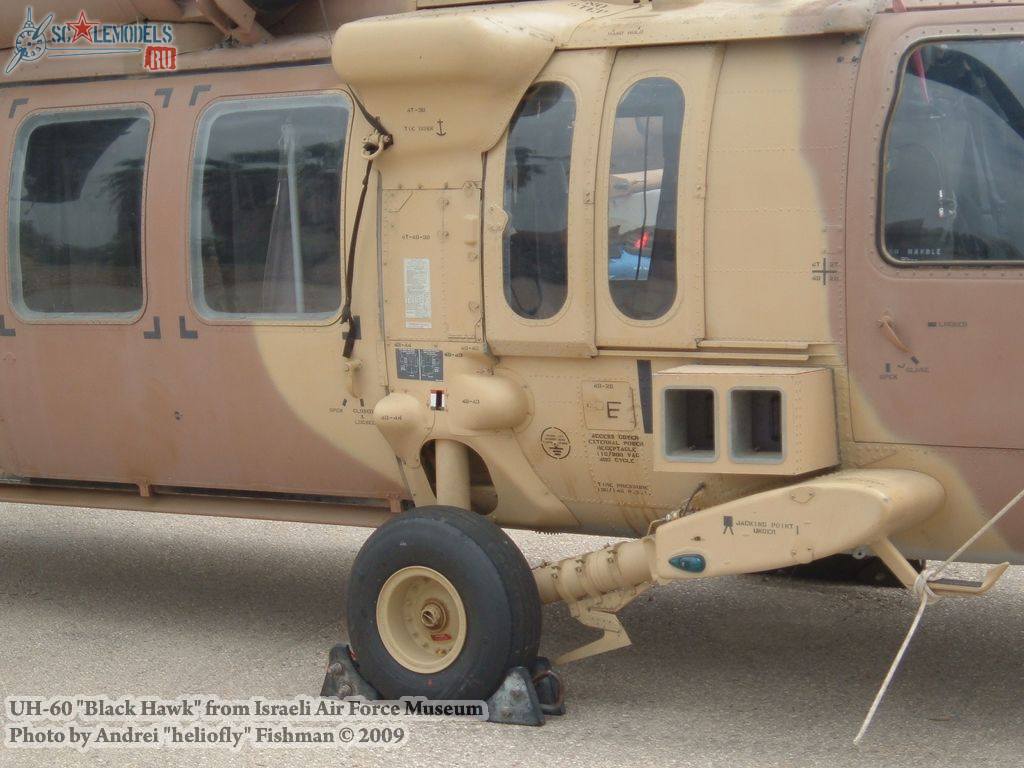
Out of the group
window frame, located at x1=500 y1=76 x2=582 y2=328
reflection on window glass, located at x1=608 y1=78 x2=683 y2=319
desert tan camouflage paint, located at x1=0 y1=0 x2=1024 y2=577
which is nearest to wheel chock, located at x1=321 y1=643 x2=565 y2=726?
desert tan camouflage paint, located at x1=0 y1=0 x2=1024 y2=577

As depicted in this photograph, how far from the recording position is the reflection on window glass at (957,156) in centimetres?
505

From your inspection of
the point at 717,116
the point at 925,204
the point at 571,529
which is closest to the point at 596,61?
the point at 717,116

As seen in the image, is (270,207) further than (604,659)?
No

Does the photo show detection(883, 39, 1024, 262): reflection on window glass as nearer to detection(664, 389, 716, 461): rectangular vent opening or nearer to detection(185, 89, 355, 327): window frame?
detection(664, 389, 716, 461): rectangular vent opening

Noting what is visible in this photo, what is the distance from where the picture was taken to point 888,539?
5340 mm

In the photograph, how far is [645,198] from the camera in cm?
556

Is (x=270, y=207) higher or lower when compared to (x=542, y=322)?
higher

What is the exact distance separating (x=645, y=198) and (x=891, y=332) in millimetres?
1070

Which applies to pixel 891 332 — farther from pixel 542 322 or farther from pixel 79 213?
pixel 79 213

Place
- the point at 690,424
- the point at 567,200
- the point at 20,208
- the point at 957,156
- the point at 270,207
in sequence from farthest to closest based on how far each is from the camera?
the point at 20,208, the point at 270,207, the point at 567,200, the point at 690,424, the point at 957,156

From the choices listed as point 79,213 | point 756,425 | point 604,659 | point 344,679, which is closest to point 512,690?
point 344,679

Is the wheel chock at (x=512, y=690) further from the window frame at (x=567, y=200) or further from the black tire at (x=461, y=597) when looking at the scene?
the window frame at (x=567, y=200)

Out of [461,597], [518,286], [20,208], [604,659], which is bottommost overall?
[604,659]

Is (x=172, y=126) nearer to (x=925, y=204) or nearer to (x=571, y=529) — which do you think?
(x=571, y=529)
